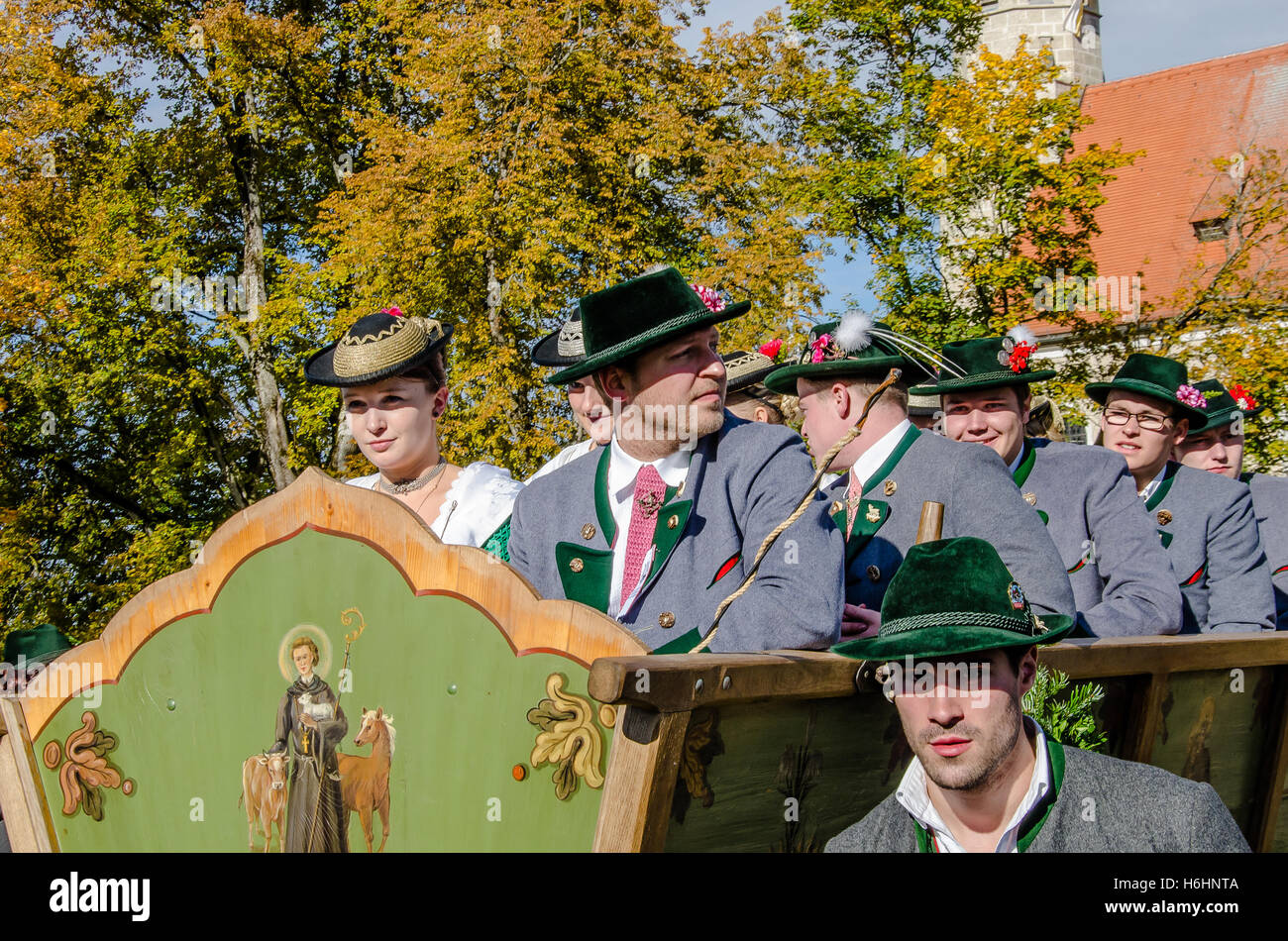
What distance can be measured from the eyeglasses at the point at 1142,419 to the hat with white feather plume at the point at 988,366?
130 cm

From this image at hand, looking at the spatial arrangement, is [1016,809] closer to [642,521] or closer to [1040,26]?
Answer: [642,521]

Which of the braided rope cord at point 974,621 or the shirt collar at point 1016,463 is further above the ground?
the shirt collar at point 1016,463

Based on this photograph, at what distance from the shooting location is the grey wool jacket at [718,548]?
9.96 ft

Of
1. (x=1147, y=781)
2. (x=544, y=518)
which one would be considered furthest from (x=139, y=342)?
(x=1147, y=781)

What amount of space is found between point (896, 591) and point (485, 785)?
0.86 meters

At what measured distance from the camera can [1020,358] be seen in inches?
207

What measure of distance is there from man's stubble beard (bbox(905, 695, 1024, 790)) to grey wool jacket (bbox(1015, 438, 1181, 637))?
2.49 meters

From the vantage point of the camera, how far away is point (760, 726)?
8.92ft

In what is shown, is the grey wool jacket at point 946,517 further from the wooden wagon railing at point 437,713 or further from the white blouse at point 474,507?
the white blouse at point 474,507

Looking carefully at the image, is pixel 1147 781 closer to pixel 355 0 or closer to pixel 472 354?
pixel 472 354

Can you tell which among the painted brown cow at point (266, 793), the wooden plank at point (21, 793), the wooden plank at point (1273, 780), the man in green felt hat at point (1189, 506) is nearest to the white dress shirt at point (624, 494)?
the painted brown cow at point (266, 793)

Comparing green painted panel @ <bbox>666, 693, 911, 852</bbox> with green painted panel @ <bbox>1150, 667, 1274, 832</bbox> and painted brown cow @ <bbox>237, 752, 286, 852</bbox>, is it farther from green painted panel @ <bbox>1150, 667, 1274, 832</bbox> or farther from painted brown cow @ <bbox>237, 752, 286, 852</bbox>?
green painted panel @ <bbox>1150, 667, 1274, 832</bbox>

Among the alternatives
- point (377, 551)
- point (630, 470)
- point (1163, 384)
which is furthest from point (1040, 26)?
point (377, 551)

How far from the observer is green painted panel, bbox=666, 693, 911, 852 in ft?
8.68
